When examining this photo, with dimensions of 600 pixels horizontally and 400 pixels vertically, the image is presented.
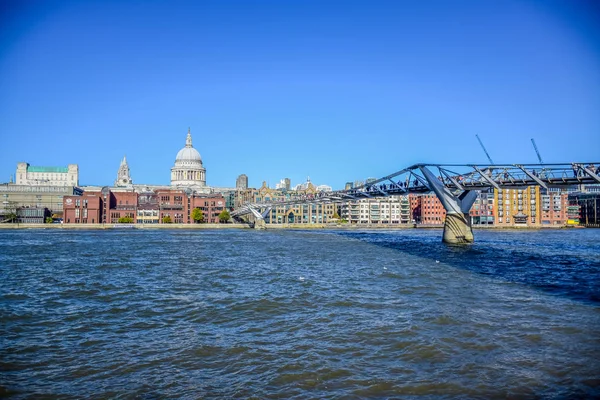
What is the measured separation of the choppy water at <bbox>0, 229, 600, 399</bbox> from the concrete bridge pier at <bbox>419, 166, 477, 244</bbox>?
3339cm

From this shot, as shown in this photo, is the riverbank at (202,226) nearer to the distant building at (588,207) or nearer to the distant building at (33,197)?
the distant building at (33,197)

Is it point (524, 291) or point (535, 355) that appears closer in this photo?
point (535, 355)

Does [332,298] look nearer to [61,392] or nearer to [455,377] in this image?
[455,377]

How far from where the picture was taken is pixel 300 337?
549 inches

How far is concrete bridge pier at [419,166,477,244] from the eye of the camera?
60.0 m

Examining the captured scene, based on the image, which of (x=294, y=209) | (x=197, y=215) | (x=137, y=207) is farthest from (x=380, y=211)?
(x=137, y=207)

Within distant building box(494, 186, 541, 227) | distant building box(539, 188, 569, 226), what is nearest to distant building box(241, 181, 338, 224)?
distant building box(494, 186, 541, 227)

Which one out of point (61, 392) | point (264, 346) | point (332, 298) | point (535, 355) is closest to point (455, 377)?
point (535, 355)

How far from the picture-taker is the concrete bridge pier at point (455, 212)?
2363 inches

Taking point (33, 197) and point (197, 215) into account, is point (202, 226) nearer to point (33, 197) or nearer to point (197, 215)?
point (197, 215)

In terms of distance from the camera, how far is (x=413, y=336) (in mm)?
13961

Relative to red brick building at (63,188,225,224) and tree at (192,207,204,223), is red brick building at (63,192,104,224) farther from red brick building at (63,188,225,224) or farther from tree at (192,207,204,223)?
tree at (192,207,204,223)

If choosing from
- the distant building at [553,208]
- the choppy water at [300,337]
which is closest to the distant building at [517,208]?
the distant building at [553,208]

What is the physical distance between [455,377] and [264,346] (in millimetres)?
5028
